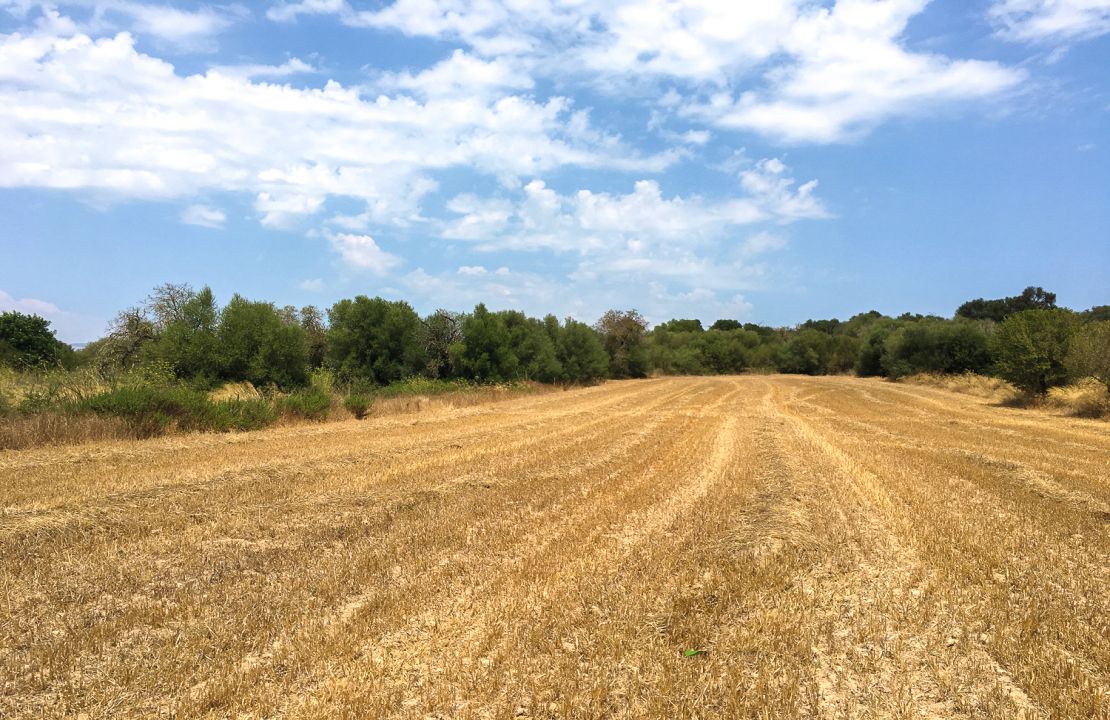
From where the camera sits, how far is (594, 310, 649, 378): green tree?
66500 mm

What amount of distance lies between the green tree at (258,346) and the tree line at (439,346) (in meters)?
0.05

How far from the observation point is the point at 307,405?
21.8 meters

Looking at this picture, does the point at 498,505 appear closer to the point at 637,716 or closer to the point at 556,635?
the point at 556,635

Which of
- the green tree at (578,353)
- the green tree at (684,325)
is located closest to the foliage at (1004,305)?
the green tree at (684,325)

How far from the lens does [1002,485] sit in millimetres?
10461

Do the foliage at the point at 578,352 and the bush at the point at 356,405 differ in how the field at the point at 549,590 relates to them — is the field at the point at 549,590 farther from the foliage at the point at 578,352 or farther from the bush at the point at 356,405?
the foliage at the point at 578,352

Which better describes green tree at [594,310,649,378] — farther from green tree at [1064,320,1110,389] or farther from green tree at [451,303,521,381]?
green tree at [1064,320,1110,389]

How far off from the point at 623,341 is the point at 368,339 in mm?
35626

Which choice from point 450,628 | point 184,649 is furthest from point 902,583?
point 184,649

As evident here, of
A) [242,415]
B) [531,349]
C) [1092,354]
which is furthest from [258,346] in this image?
[1092,354]

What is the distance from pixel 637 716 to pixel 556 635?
1142mm

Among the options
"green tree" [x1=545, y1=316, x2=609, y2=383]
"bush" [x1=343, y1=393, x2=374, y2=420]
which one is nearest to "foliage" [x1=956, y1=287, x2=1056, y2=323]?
"green tree" [x1=545, y1=316, x2=609, y2=383]

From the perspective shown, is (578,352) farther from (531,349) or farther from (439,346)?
(439,346)

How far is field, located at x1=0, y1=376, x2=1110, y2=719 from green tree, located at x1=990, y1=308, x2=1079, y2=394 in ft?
67.0
